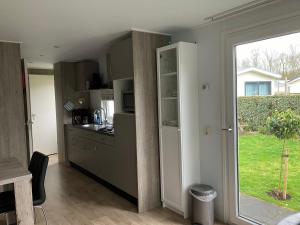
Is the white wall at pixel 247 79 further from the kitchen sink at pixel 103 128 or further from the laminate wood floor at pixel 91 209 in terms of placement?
the kitchen sink at pixel 103 128

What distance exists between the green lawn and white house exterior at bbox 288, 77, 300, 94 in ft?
1.49

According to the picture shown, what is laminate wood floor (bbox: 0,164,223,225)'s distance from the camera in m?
2.93

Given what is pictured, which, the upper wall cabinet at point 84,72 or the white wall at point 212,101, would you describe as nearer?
the white wall at point 212,101

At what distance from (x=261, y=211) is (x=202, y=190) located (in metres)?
0.64

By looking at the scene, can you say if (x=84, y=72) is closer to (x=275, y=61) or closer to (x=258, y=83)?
(x=258, y=83)

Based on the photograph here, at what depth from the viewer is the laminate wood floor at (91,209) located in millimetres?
2928

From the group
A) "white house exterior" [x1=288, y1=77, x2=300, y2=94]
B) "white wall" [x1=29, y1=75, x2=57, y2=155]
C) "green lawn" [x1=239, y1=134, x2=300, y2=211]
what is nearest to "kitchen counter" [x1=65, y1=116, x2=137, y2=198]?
"green lawn" [x1=239, y1=134, x2=300, y2=211]

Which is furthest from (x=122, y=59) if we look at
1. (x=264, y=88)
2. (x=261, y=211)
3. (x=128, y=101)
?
(x=261, y=211)

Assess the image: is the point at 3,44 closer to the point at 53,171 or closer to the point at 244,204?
the point at 53,171

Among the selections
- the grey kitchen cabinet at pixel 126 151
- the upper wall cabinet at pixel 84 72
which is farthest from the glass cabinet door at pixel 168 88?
the upper wall cabinet at pixel 84 72

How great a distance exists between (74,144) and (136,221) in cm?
263

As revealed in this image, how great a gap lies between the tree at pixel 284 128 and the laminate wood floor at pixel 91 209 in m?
1.20

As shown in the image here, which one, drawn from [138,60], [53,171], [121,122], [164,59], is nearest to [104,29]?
[138,60]

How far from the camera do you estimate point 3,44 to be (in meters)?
3.29
